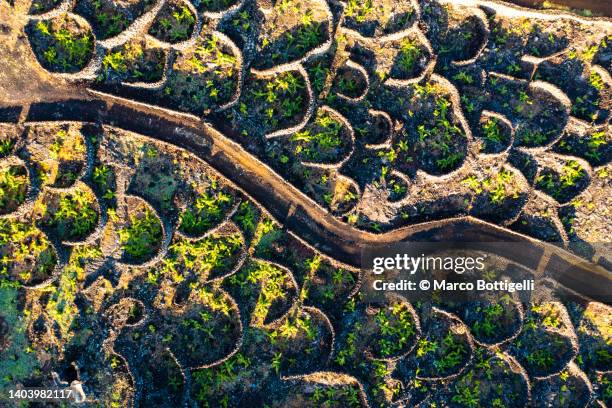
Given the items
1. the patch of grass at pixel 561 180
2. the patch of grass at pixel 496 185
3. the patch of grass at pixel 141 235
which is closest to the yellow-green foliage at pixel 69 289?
the patch of grass at pixel 141 235

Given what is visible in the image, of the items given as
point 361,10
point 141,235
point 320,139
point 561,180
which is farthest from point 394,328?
point 361,10

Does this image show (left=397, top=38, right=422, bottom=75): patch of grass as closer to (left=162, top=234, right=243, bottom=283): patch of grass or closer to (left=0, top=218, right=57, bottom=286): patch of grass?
(left=162, top=234, right=243, bottom=283): patch of grass

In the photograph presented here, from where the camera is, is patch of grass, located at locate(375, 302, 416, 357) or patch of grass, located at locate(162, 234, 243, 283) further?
patch of grass, located at locate(375, 302, 416, 357)

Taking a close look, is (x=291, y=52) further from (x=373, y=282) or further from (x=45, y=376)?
(x=45, y=376)

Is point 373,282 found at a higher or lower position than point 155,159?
lower

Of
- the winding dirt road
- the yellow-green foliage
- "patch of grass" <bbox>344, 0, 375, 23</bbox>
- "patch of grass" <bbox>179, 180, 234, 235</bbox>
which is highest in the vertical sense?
"patch of grass" <bbox>344, 0, 375, 23</bbox>

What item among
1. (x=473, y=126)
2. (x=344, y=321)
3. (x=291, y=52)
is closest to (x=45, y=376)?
(x=344, y=321)

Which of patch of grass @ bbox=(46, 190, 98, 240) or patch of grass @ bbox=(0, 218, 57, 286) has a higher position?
patch of grass @ bbox=(46, 190, 98, 240)

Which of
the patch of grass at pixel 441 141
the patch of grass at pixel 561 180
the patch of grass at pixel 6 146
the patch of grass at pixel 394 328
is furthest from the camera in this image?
the patch of grass at pixel 561 180

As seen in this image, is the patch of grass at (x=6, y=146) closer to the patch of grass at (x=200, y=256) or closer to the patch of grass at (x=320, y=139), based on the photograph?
the patch of grass at (x=200, y=256)

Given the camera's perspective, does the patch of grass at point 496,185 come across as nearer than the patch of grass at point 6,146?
No

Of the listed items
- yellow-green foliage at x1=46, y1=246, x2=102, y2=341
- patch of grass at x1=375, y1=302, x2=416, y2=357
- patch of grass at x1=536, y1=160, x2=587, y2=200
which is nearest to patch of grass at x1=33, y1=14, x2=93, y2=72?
yellow-green foliage at x1=46, y1=246, x2=102, y2=341
